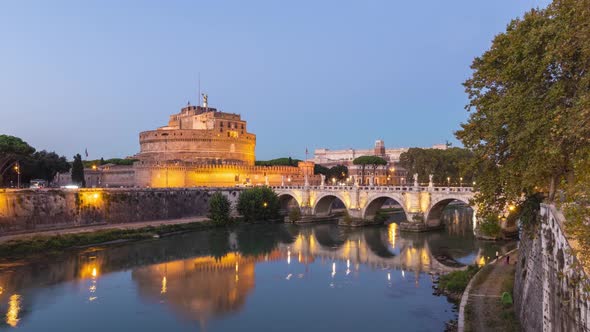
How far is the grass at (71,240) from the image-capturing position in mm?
24250

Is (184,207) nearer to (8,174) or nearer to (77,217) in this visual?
(77,217)

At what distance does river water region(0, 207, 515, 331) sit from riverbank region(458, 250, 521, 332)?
1.31 m

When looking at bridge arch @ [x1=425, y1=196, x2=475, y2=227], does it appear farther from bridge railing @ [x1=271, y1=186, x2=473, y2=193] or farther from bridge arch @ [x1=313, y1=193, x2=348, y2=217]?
bridge arch @ [x1=313, y1=193, x2=348, y2=217]

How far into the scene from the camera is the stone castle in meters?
49.1

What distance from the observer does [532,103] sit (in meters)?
10.4

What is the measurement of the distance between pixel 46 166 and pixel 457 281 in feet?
132

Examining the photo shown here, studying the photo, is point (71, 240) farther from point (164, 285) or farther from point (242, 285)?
point (242, 285)

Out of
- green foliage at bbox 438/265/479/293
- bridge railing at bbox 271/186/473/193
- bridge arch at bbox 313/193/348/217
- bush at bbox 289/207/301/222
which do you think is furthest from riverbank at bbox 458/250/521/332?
bridge arch at bbox 313/193/348/217

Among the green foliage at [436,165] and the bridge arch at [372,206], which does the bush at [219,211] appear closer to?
the bridge arch at [372,206]

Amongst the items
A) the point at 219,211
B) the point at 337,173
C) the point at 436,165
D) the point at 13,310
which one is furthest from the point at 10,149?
the point at 337,173

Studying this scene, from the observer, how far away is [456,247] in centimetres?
2675

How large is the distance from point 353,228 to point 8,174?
94.2ft

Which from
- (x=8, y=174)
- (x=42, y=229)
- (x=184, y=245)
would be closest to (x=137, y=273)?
(x=184, y=245)

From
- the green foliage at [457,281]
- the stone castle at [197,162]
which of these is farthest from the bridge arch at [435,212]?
the stone castle at [197,162]
